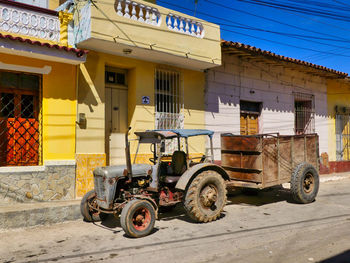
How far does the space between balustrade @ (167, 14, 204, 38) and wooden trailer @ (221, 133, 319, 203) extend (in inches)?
136

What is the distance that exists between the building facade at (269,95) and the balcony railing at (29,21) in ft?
17.3

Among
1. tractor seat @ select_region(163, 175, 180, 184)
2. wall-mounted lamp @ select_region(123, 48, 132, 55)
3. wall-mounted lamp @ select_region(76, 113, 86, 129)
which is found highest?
wall-mounted lamp @ select_region(123, 48, 132, 55)

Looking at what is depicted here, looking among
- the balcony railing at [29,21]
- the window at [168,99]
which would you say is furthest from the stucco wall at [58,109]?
the window at [168,99]

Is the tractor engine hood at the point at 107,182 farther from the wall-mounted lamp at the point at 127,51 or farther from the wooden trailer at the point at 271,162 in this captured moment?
the wall-mounted lamp at the point at 127,51

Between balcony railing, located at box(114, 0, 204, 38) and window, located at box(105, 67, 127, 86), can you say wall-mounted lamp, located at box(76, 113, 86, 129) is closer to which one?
window, located at box(105, 67, 127, 86)

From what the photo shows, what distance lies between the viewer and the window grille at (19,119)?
25.3 feet

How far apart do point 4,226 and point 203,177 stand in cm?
398

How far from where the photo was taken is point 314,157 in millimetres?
9297

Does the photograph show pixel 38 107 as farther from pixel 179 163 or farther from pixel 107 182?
pixel 179 163

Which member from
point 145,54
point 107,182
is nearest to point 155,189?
point 107,182

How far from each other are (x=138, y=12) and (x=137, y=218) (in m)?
5.77

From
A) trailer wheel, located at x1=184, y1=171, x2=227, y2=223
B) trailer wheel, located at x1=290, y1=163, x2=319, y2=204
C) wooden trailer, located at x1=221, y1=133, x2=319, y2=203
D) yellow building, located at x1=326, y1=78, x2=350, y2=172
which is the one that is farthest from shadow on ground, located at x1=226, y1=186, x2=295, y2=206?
yellow building, located at x1=326, y1=78, x2=350, y2=172

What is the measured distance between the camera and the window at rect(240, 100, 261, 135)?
12828mm

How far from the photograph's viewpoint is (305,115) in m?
15.6
